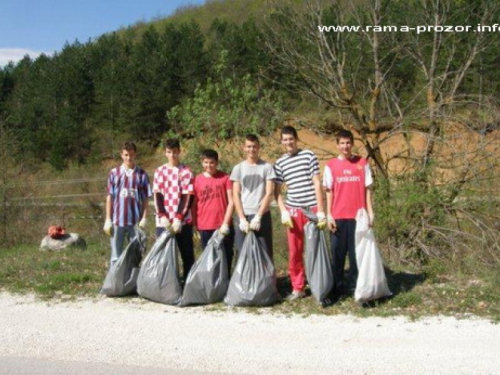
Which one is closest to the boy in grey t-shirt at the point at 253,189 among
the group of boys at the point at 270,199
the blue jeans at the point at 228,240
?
the group of boys at the point at 270,199

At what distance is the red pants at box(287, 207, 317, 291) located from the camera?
6.57m

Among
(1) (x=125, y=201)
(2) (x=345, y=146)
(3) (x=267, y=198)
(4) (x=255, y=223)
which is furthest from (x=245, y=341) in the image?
(1) (x=125, y=201)

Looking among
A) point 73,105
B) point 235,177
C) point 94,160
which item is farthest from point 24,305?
point 73,105

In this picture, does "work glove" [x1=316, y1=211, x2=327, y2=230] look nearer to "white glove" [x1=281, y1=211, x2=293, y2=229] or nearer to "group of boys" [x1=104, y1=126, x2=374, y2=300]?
"group of boys" [x1=104, y1=126, x2=374, y2=300]

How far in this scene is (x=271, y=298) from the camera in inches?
252

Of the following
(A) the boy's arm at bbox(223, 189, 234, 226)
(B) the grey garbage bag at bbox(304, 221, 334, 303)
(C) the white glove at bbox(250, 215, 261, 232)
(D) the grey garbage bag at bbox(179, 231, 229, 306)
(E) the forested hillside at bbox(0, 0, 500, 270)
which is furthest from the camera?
(E) the forested hillside at bbox(0, 0, 500, 270)

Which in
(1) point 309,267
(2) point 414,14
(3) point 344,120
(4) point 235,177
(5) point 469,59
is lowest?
(1) point 309,267

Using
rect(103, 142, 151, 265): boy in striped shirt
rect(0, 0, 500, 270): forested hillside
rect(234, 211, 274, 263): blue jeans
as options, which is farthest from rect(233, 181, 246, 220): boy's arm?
rect(0, 0, 500, 270): forested hillside

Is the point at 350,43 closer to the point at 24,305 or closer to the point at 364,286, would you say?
the point at 364,286

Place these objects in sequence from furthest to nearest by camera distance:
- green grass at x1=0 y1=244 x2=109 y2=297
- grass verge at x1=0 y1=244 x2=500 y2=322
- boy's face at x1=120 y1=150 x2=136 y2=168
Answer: green grass at x1=0 y1=244 x2=109 y2=297 < boy's face at x1=120 y1=150 x2=136 y2=168 < grass verge at x1=0 y1=244 x2=500 y2=322

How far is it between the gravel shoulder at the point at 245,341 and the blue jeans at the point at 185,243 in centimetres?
67

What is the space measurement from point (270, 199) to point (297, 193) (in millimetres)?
294

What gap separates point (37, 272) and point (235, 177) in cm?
343

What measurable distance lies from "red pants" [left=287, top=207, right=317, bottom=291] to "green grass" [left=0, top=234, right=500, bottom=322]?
0.21 m
